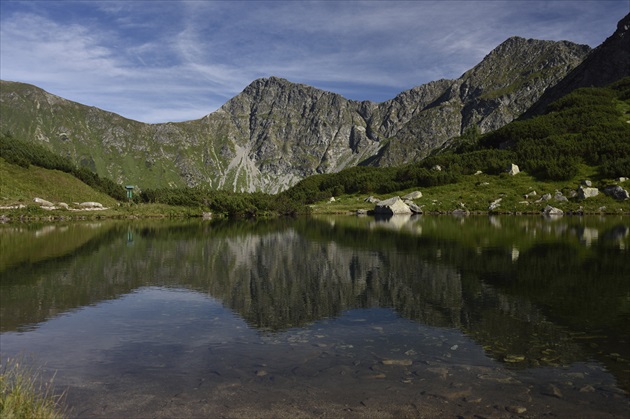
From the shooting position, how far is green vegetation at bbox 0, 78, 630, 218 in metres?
141

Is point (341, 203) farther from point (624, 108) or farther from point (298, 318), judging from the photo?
point (298, 318)

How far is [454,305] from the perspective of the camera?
25.4m

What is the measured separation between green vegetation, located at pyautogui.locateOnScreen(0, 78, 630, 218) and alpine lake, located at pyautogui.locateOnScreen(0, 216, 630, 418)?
108045 millimetres

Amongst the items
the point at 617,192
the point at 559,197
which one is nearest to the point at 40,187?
the point at 559,197

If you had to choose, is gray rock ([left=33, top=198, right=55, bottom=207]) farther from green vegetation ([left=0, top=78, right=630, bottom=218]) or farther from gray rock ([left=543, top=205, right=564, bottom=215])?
gray rock ([left=543, top=205, right=564, bottom=215])

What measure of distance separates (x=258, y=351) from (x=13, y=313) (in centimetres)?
1617

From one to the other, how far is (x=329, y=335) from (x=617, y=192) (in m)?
139

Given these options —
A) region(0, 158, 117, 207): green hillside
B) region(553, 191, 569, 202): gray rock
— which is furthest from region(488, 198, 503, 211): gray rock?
region(0, 158, 117, 207): green hillside

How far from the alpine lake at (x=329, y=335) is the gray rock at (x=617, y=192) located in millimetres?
100856

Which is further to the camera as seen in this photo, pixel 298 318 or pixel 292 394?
pixel 298 318

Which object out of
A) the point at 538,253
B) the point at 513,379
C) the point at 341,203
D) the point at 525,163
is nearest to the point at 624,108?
the point at 525,163

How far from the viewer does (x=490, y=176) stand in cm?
17000

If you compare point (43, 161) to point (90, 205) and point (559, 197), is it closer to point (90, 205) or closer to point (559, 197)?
point (90, 205)

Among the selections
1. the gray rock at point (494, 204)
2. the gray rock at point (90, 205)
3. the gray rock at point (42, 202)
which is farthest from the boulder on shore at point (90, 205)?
the gray rock at point (494, 204)
